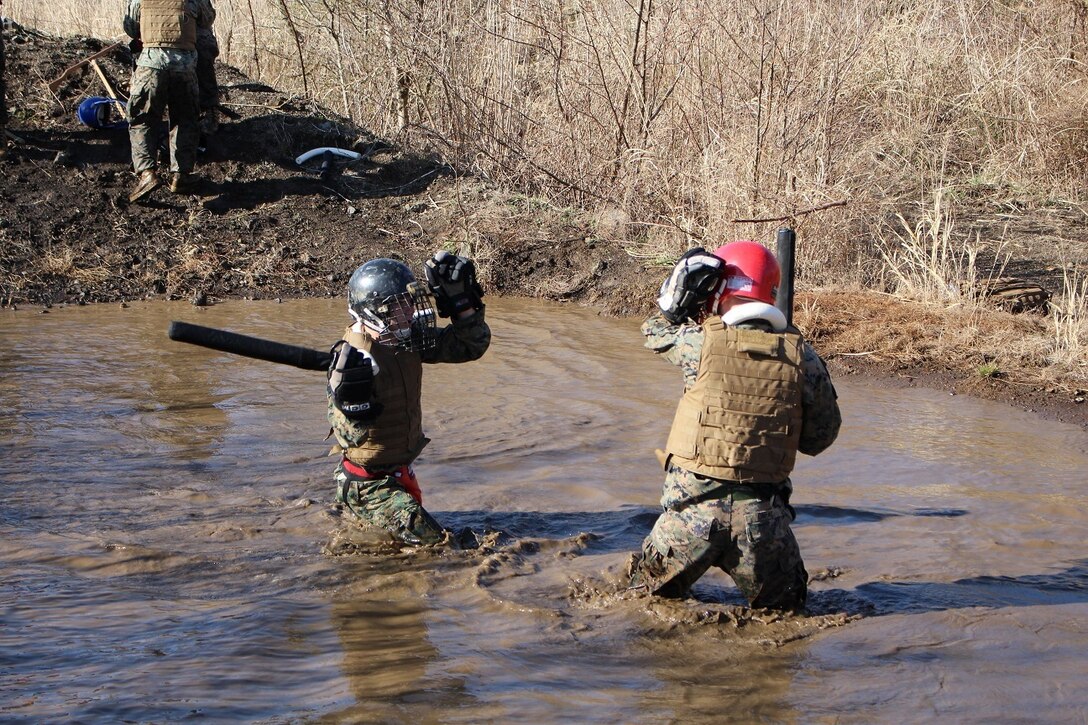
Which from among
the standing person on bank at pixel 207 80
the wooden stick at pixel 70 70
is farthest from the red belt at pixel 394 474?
the wooden stick at pixel 70 70

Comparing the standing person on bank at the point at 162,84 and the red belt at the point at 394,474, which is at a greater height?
the standing person on bank at the point at 162,84

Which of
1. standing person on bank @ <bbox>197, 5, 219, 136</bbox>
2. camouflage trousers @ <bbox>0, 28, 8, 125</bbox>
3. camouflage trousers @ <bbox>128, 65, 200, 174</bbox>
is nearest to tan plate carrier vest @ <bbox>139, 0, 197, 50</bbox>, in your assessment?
camouflage trousers @ <bbox>128, 65, 200, 174</bbox>

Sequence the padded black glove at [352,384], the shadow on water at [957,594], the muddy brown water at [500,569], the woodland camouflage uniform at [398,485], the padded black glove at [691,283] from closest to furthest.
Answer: the muddy brown water at [500,569] → the padded black glove at [691,283] → the shadow on water at [957,594] → the padded black glove at [352,384] → the woodland camouflage uniform at [398,485]

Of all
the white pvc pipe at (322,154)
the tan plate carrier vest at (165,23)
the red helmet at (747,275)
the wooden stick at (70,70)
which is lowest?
the red helmet at (747,275)

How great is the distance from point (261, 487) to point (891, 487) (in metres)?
3.35

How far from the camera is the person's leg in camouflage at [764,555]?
13.6 ft

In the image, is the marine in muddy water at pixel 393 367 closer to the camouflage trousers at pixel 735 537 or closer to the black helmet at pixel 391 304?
the black helmet at pixel 391 304

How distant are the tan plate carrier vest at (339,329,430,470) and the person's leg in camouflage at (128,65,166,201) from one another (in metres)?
7.00

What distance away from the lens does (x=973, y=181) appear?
41.2ft

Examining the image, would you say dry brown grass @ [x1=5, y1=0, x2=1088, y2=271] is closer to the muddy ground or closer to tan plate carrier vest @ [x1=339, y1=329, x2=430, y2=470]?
the muddy ground

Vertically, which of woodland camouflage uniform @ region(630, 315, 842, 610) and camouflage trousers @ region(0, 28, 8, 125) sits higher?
camouflage trousers @ region(0, 28, 8, 125)

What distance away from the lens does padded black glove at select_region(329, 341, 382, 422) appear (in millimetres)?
4660

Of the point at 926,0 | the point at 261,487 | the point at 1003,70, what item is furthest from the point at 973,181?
the point at 261,487

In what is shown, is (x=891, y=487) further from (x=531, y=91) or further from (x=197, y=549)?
(x=531, y=91)
